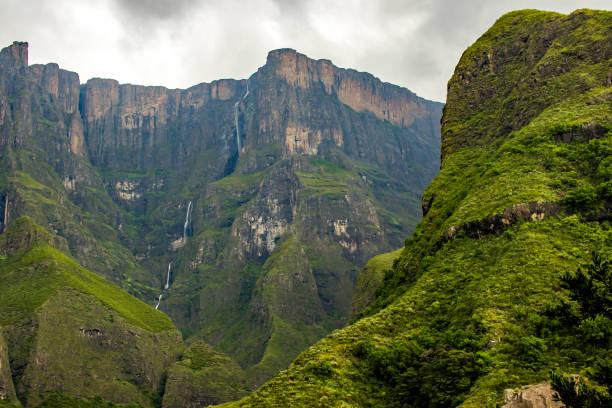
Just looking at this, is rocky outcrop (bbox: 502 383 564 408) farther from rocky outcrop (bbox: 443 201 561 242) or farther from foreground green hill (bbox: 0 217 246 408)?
foreground green hill (bbox: 0 217 246 408)

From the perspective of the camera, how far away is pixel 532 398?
1272 inches

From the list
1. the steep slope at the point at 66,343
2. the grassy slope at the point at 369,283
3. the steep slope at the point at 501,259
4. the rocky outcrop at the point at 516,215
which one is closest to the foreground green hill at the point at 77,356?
the steep slope at the point at 66,343

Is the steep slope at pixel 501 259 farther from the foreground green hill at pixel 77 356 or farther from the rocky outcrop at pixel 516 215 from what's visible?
the foreground green hill at pixel 77 356

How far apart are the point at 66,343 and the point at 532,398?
167 m

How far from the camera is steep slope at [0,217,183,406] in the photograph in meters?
160

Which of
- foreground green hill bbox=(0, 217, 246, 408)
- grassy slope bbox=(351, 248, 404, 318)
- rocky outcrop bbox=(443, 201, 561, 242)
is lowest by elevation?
foreground green hill bbox=(0, 217, 246, 408)

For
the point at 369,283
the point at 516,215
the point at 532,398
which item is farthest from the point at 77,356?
the point at 532,398

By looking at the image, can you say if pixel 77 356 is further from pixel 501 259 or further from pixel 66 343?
pixel 501 259

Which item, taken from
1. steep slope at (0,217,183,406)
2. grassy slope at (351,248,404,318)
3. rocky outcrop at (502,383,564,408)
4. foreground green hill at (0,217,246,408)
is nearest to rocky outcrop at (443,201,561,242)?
rocky outcrop at (502,383,564,408)

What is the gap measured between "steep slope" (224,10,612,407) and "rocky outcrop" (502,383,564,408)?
158cm

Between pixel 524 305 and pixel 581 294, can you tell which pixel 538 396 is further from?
pixel 524 305

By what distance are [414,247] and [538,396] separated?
44841 millimetres

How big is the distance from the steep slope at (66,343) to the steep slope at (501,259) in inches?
4800

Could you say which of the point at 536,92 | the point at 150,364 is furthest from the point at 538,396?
the point at 150,364
